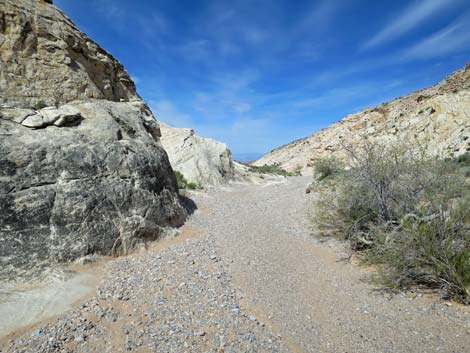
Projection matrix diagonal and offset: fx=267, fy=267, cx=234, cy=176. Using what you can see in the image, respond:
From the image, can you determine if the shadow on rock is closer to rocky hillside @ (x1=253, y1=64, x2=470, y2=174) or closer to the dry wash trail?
the dry wash trail

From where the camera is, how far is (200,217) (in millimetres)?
9602

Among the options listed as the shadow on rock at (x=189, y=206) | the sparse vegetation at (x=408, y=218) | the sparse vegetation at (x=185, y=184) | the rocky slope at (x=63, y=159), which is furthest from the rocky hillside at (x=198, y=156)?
the sparse vegetation at (x=408, y=218)

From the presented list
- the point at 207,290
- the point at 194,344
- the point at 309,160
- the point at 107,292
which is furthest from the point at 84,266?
the point at 309,160

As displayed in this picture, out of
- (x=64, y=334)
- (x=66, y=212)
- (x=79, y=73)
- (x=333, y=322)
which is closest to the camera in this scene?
(x=64, y=334)

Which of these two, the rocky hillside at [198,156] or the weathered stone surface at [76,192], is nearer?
the weathered stone surface at [76,192]

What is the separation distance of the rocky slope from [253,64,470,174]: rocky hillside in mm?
5441

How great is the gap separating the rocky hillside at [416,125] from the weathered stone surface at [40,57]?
321 inches

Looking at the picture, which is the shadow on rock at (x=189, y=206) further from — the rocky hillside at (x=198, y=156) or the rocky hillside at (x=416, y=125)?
the rocky hillside at (x=416, y=125)

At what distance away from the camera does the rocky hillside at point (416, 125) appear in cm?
1894

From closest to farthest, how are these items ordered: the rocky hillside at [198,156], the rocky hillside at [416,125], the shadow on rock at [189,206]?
1. the shadow on rock at [189,206]
2. the rocky hillside at [198,156]
3. the rocky hillside at [416,125]

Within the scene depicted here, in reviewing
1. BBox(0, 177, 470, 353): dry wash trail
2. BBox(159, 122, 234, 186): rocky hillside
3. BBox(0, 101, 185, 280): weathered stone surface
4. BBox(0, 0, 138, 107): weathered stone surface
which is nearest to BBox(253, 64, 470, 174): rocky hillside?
BBox(0, 177, 470, 353): dry wash trail

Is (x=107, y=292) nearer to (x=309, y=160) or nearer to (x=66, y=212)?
(x=66, y=212)

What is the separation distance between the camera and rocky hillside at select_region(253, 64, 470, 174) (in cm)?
1894

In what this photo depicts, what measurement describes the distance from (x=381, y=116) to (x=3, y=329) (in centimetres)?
4248
